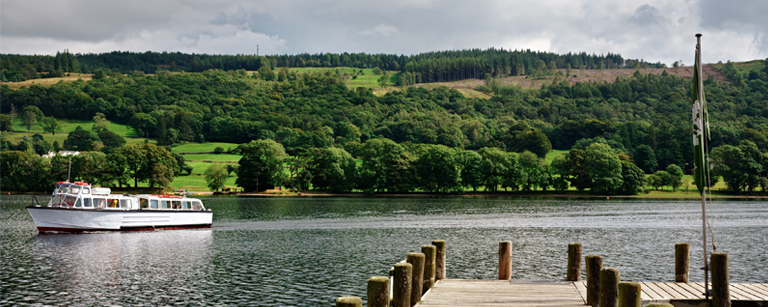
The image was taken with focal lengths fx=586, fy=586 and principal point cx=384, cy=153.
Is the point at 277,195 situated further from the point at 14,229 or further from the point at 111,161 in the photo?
the point at 14,229

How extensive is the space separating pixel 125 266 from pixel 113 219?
20.7m

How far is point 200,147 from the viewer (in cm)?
16650

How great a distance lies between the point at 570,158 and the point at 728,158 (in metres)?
31.1

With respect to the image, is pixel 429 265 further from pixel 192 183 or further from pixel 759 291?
pixel 192 183

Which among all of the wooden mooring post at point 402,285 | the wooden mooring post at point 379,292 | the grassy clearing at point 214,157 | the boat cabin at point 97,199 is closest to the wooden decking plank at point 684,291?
the wooden mooring post at point 402,285

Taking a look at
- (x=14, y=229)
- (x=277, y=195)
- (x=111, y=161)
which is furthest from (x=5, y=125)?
(x=14, y=229)

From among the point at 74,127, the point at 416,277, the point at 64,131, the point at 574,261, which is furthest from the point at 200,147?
the point at 416,277

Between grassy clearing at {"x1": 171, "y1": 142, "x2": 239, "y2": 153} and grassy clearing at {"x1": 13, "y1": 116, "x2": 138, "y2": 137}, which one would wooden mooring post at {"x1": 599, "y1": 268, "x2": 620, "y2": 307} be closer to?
grassy clearing at {"x1": 171, "y1": 142, "x2": 239, "y2": 153}

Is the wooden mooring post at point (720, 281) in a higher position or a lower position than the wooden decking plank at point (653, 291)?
higher

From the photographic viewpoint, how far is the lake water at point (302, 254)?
2553 cm

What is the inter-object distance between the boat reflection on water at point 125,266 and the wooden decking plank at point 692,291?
17.8 meters

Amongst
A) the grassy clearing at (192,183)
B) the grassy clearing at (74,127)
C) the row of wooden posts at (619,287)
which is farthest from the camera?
the grassy clearing at (74,127)

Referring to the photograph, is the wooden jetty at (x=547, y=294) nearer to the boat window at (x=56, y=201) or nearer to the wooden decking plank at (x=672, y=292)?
the wooden decking plank at (x=672, y=292)

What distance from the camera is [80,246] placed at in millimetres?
41469
